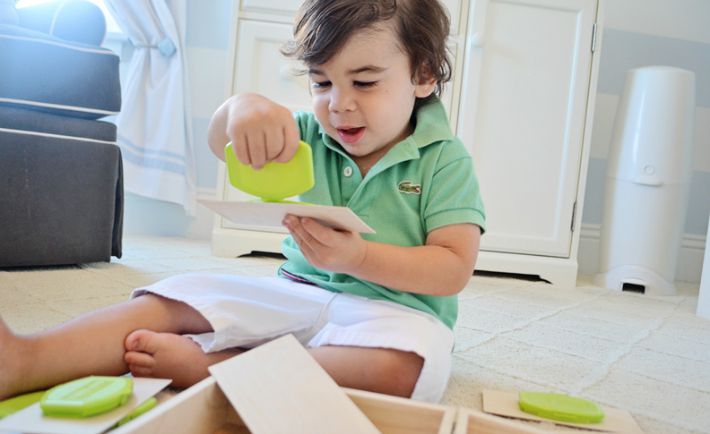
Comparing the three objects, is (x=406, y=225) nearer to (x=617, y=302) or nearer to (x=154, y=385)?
(x=154, y=385)

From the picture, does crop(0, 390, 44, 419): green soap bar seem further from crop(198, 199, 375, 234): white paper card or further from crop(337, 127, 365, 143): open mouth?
crop(337, 127, 365, 143): open mouth

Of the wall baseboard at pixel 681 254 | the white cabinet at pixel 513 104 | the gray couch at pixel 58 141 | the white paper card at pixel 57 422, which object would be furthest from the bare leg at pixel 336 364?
the wall baseboard at pixel 681 254

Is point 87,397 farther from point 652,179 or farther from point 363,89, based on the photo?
point 652,179

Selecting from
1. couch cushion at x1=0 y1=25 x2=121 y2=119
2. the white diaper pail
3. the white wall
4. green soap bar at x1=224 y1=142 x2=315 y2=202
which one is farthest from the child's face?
the white wall

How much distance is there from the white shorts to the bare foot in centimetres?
2

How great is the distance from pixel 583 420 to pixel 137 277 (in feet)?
2.83

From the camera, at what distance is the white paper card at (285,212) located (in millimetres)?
518

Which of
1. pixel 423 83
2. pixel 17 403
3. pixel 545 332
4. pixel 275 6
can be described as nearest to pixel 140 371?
pixel 17 403

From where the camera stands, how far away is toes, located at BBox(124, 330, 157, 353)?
605 mm

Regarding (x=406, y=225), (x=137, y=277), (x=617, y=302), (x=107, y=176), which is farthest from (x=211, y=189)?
(x=406, y=225)

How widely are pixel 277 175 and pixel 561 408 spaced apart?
0.36 m

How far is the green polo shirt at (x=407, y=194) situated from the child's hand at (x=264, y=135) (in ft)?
0.53

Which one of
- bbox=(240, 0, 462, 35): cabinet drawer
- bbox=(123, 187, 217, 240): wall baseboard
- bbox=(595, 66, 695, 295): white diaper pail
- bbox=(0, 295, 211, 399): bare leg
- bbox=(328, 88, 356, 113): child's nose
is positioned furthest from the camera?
bbox=(123, 187, 217, 240): wall baseboard

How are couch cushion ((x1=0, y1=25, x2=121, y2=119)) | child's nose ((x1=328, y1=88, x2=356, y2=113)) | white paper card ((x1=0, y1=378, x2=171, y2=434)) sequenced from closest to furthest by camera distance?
1. white paper card ((x1=0, y1=378, x2=171, y2=434))
2. child's nose ((x1=328, y1=88, x2=356, y2=113))
3. couch cushion ((x1=0, y1=25, x2=121, y2=119))
